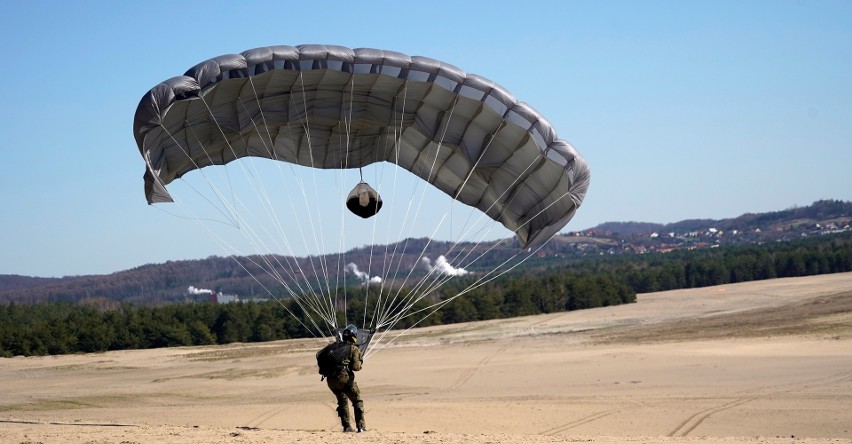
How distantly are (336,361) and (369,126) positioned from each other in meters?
4.62

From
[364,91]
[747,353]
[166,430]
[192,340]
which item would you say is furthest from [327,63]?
[192,340]

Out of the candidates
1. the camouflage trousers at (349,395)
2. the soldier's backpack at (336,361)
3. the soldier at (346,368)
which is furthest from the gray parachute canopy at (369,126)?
the camouflage trousers at (349,395)

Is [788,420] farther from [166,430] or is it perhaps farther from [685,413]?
[166,430]

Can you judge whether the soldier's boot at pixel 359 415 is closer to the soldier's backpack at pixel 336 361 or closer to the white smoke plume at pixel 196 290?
the soldier's backpack at pixel 336 361

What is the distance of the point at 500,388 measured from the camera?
22531 millimetres

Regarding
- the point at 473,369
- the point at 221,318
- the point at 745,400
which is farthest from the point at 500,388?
the point at 221,318

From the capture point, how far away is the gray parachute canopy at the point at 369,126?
1412 cm

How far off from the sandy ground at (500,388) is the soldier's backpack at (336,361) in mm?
745

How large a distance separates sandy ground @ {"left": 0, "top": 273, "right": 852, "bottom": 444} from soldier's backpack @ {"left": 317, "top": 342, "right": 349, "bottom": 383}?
745 mm

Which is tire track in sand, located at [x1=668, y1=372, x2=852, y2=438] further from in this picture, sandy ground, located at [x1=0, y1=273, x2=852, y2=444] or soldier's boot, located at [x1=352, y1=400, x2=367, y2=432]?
soldier's boot, located at [x1=352, y1=400, x2=367, y2=432]

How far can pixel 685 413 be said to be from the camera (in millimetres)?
17312

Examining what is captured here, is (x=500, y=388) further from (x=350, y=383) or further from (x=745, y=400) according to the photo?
(x=350, y=383)

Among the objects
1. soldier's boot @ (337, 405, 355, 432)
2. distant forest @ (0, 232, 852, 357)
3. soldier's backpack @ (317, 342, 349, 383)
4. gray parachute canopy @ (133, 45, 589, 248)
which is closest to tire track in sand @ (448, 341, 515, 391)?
distant forest @ (0, 232, 852, 357)

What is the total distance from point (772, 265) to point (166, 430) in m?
63.6
